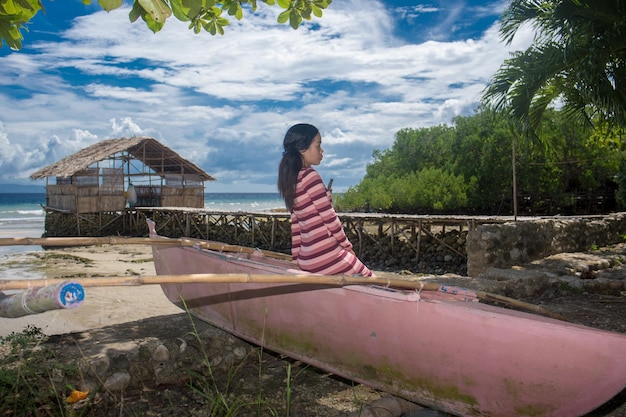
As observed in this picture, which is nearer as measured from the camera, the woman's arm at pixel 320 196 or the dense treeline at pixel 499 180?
the woman's arm at pixel 320 196

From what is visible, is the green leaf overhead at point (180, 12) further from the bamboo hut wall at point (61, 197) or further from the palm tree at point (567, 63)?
the bamboo hut wall at point (61, 197)

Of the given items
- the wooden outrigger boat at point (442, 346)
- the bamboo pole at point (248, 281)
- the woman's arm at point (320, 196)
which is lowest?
the wooden outrigger boat at point (442, 346)

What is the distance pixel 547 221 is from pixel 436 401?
661 centimetres

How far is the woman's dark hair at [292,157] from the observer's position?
3.26m

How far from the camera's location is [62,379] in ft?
10.2

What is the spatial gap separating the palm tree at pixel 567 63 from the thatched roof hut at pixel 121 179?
55.1 ft

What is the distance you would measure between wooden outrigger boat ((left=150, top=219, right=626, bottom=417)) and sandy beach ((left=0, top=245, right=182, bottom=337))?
2431 millimetres

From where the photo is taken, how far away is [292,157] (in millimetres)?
3279

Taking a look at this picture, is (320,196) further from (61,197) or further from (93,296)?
(61,197)

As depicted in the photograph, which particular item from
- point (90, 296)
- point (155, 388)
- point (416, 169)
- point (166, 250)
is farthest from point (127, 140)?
point (155, 388)

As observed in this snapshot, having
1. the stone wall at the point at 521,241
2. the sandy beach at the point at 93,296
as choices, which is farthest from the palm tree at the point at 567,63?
the sandy beach at the point at 93,296

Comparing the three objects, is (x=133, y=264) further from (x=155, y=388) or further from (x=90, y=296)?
(x=155, y=388)

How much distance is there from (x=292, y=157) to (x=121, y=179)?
20.5m

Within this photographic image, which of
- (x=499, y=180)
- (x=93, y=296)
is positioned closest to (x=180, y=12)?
(x=93, y=296)
